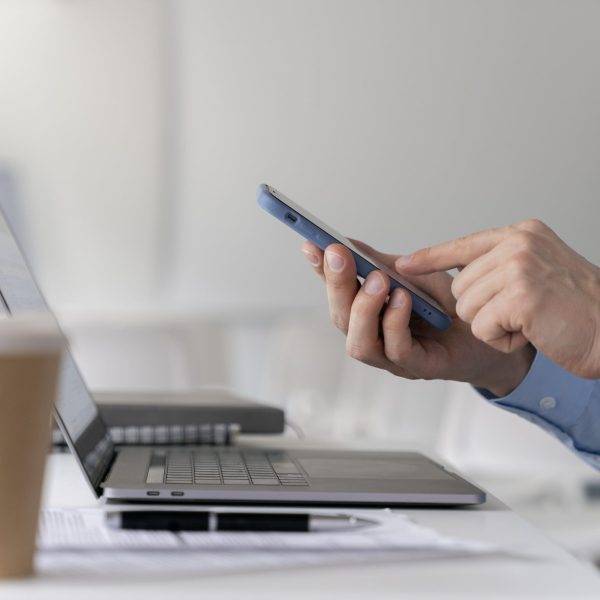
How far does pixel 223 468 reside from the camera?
2.46ft

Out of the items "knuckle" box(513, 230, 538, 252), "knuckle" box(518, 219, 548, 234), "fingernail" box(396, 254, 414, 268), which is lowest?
"fingernail" box(396, 254, 414, 268)

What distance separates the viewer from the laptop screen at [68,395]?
0.63m

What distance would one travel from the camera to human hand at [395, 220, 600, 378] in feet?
2.35

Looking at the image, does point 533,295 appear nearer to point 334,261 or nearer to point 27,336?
point 334,261

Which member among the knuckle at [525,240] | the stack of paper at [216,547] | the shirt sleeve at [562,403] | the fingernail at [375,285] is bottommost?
the stack of paper at [216,547]

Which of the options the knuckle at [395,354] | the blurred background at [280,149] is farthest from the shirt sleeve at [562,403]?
the blurred background at [280,149]

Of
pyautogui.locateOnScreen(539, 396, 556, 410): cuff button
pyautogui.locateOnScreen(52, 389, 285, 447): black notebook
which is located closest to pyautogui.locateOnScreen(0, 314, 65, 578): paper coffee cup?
pyautogui.locateOnScreen(52, 389, 285, 447): black notebook

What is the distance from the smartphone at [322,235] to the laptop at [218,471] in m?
0.13

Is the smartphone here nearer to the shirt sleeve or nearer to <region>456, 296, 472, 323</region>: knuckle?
<region>456, 296, 472, 323</region>: knuckle

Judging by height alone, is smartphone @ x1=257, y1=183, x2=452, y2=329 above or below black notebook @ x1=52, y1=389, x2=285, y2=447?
above

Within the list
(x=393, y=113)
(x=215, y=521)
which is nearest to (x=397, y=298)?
(x=215, y=521)

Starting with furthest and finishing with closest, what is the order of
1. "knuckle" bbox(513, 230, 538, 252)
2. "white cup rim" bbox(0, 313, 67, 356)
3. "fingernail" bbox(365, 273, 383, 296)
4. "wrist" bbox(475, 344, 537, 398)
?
"wrist" bbox(475, 344, 537, 398) < "fingernail" bbox(365, 273, 383, 296) < "knuckle" bbox(513, 230, 538, 252) < "white cup rim" bbox(0, 313, 67, 356)

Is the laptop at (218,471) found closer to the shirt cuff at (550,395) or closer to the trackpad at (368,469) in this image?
the trackpad at (368,469)

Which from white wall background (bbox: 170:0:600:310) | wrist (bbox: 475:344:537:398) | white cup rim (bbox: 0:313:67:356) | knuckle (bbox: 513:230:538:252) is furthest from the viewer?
white wall background (bbox: 170:0:600:310)
